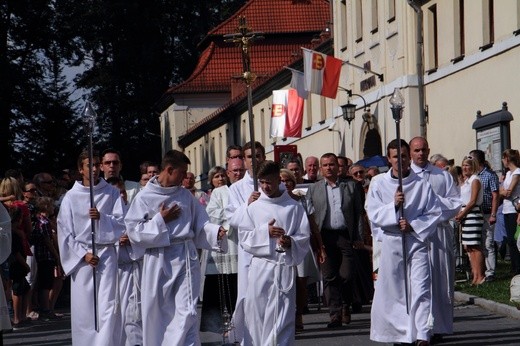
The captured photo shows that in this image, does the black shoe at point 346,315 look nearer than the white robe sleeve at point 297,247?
No

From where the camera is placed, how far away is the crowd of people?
1239 cm

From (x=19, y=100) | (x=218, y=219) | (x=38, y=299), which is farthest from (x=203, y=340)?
(x=19, y=100)

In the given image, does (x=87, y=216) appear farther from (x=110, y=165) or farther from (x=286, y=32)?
(x=286, y=32)

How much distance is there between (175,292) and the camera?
12367 millimetres

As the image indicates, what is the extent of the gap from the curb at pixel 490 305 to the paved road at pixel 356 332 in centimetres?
6

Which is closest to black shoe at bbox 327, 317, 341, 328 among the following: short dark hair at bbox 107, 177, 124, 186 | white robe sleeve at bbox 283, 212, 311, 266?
short dark hair at bbox 107, 177, 124, 186

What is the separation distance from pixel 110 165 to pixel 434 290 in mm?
3471

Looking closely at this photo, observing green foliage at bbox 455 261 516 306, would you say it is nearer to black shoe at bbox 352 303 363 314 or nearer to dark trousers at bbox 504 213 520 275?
dark trousers at bbox 504 213 520 275

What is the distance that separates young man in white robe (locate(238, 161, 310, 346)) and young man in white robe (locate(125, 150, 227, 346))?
55 centimetres

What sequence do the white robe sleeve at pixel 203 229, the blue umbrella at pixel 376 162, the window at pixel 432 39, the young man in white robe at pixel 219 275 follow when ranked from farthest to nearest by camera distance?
the window at pixel 432 39 < the blue umbrella at pixel 376 162 < the young man in white robe at pixel 219 275 < the white robe sleeve at pixel 203 229

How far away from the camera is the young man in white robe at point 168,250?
12.2 metres

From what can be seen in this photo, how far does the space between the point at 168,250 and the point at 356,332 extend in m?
4.11

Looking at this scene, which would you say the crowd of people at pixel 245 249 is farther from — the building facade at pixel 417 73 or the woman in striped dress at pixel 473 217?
the building facade at pixel 417 73

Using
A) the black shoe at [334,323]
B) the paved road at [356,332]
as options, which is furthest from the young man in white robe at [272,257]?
the black shoe at [334,323]
